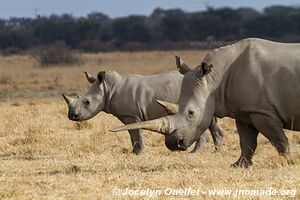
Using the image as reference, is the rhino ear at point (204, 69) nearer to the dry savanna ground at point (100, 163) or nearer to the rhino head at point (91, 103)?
the dry savanna ground at point (100, 163)

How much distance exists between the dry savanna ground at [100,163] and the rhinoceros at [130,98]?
1.54ft

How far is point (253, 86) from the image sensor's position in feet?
33.5

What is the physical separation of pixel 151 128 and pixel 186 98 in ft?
2.58

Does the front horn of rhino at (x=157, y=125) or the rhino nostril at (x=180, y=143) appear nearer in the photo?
the front horn of rhino at (x=157, y=125)

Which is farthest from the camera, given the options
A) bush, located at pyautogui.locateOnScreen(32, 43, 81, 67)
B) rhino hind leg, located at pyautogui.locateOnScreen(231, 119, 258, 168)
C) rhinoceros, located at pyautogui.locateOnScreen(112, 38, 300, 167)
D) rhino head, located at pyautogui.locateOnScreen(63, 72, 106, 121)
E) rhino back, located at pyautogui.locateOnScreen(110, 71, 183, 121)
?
bush, located at pyautogui.locateOnScreen(32, 43, 81, 67)

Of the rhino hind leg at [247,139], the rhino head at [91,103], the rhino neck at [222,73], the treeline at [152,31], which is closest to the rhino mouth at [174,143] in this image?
the rhino neck at [222,73]

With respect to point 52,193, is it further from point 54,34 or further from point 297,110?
point 54,34

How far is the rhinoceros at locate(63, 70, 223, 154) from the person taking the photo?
44.5 feet

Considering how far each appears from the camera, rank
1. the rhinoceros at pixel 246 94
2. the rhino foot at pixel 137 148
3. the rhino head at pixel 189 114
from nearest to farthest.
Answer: the rhino head at pixel 189 114, the rhinoceros at pixel 246 94, the rhino foot at pixel 137 148

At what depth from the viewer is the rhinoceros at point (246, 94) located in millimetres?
10164

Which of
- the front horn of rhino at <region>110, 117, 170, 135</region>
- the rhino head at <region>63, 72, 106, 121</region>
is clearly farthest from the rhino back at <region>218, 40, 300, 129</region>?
the rhino head at <region>63, 72, 106, 121</region>

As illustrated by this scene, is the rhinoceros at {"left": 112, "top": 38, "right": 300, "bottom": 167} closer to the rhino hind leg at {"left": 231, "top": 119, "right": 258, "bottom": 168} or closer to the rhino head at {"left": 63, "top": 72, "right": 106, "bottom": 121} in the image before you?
the rhino hind leg at {"left": 231, "top": 119, "right": 258, "bottom": 168}

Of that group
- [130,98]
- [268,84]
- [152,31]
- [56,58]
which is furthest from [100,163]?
[152,31]

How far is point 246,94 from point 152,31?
68097 mm
